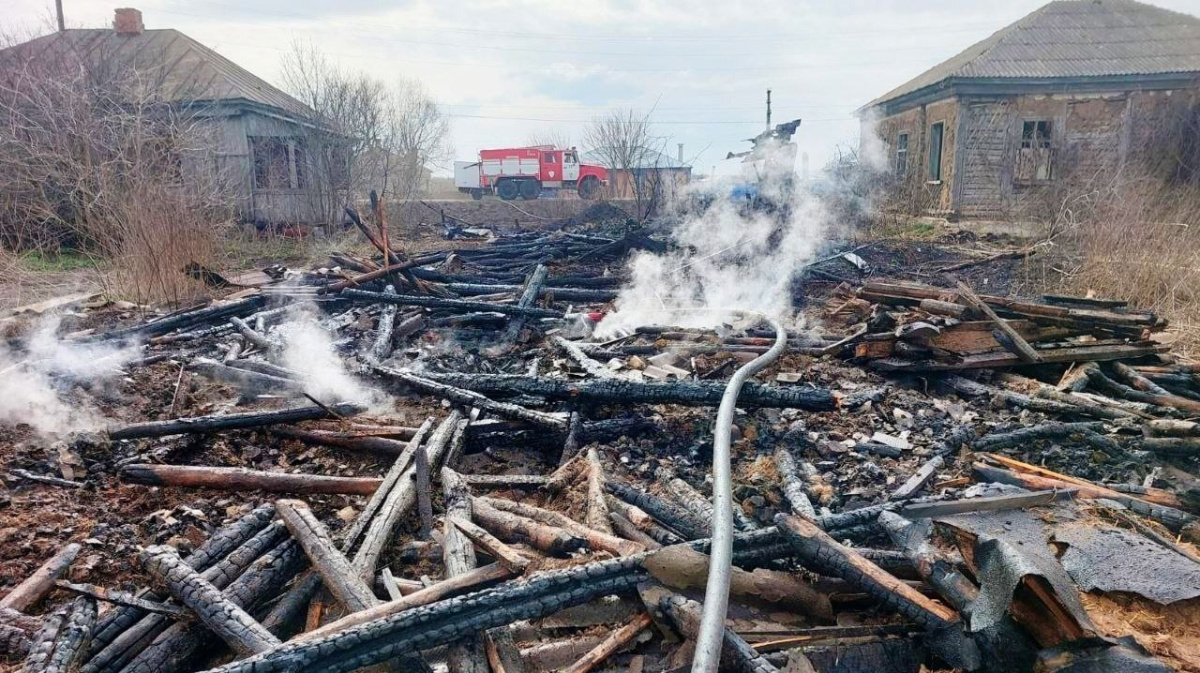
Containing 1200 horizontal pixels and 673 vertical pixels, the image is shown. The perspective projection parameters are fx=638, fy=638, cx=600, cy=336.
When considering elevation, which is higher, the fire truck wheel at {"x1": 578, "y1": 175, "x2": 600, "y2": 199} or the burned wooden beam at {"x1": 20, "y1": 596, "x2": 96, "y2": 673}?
the fire truck wheel at {"x1": 578, "y1": 175, "x2": 600, "y2": 199}

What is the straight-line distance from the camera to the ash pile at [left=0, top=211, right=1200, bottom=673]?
99.0 inches

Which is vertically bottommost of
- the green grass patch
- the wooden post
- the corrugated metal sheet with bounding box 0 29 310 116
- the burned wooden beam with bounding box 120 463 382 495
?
the burned wooden beam with bounding box 120 463 382 495

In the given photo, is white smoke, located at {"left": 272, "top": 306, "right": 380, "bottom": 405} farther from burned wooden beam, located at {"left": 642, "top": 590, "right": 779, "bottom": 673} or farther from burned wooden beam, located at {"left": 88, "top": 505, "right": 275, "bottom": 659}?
burned wooden beam, located at {"left": 642, "top": 590, "right": 779, "bottom": 673}

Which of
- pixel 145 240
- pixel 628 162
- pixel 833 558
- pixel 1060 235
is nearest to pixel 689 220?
pixel 1060 235

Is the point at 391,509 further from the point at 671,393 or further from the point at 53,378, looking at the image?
the point at 53,378

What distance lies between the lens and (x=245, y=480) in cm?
411

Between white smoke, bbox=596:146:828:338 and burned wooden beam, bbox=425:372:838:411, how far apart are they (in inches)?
99.8

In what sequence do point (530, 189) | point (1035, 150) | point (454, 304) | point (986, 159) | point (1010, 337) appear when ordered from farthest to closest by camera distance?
point (530, 189) → point (986, 159) → point (1035, 150) → point (454, 304) → point (1010, 337)

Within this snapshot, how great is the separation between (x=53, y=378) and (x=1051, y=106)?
878 inches

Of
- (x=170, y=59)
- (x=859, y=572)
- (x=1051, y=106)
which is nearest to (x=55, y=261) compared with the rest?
(x=170, y=59)

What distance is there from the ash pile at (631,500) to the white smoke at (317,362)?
0.19 feet

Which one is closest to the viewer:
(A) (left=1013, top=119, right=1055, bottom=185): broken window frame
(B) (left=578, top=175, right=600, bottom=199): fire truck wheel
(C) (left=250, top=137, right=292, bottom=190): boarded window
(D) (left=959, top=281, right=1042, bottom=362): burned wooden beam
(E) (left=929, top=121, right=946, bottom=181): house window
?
(D) (left=959, top=281, right=1042, bottom=362): burned wooden beam

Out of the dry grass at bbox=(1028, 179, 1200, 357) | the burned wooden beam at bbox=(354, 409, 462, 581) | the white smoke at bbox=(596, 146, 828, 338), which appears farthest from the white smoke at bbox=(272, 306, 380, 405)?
the dry grass at bbox=(1028, 179, 1200, 357)

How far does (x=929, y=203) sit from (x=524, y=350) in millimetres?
16823
